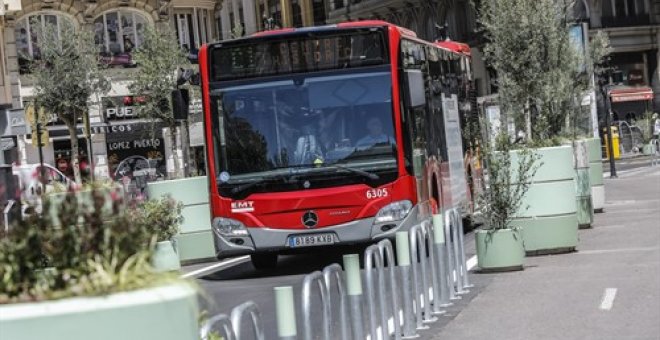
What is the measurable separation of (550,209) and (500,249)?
2.21m

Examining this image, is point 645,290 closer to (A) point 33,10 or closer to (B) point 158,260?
(B) point 158,260

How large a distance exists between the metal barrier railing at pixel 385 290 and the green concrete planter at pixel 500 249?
90cm

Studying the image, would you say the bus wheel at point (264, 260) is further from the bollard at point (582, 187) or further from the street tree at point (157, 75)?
the street tree at point (157, 75)

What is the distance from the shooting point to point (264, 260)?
1895cm

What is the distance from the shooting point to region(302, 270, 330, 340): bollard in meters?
7.27

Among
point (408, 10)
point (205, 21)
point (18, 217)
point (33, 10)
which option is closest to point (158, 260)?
point (18, 217)

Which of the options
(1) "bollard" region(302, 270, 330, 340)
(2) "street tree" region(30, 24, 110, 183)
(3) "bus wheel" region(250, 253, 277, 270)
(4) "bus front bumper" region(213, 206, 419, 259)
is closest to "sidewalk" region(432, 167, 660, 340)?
(4) "bus front bumper" region(213, 206, 419, 259)

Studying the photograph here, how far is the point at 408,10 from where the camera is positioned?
74562 mm

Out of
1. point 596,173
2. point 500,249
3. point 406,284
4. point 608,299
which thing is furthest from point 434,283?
point 596,173

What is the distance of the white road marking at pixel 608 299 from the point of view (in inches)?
471

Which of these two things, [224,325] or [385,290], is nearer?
[224,325]

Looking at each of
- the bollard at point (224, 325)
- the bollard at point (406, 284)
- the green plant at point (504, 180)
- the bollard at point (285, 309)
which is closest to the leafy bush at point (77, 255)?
the bollard at point (224, 325)

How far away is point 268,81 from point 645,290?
6339 millimetres

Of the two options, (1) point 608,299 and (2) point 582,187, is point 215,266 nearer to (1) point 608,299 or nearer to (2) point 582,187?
(2) point 582,187
